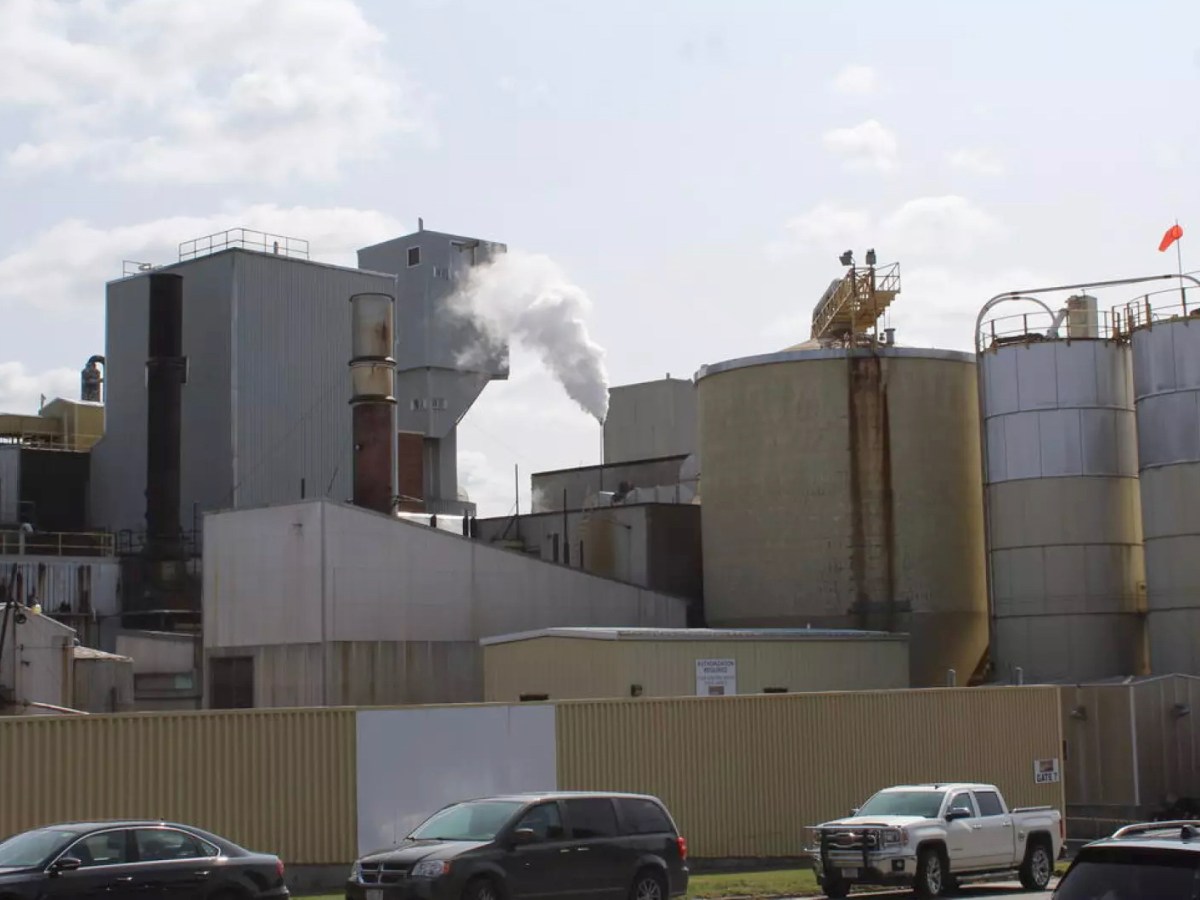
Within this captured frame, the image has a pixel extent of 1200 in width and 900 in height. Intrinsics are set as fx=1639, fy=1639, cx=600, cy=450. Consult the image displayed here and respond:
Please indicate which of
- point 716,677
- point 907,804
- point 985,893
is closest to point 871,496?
point 716,677

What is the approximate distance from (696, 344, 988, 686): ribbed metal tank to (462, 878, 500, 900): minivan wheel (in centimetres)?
2917

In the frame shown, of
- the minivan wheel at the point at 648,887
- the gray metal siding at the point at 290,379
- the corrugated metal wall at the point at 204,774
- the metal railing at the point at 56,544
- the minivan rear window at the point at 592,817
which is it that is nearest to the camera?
the minivan rear window at the point at 592,817

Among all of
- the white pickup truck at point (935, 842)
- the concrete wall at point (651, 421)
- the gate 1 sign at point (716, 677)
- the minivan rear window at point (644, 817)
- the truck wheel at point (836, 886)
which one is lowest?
the truck wheel at point (836, 886)

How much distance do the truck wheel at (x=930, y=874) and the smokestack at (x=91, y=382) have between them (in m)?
61.6

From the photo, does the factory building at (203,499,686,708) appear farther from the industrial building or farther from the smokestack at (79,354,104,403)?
the smokestack at (79,354,104,403)

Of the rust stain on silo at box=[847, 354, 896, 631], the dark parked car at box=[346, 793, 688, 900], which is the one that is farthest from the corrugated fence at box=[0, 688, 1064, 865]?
the rust stain on silo at box=[847, 354, 896, 631]

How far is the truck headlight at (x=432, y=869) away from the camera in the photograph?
17562 millimetres

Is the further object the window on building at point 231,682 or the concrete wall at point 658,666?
the window on building at point 231,682

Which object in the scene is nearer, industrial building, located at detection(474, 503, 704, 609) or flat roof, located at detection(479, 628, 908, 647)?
flat roof, located at detection(479, 628, 908, 647)

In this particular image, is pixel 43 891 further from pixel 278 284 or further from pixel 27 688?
pixel 278 284

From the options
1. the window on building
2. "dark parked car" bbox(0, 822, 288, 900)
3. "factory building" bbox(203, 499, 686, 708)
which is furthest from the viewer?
the window on building

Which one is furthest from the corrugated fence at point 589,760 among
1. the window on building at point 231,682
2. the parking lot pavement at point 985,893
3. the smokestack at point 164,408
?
the smokestack at point 164,408

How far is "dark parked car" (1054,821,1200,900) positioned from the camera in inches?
374

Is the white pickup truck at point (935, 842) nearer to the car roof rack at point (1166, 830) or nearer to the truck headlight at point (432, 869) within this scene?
the truck headlight at point (432, 869)
